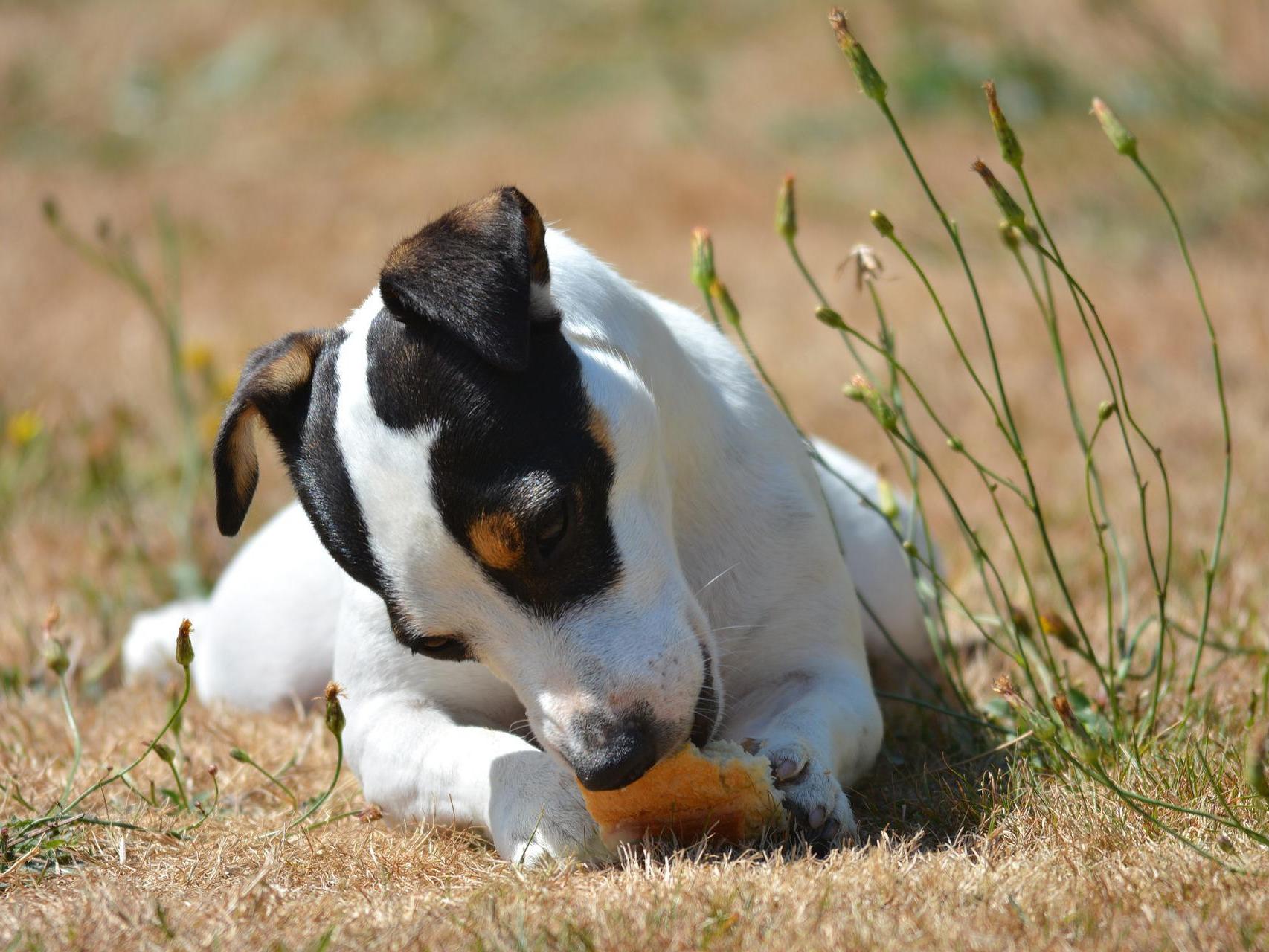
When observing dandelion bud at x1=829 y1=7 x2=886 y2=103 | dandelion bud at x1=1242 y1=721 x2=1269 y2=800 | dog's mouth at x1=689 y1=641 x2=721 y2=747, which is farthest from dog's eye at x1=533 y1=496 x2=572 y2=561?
dandelion bud at x1=1242 y1=721 x2=1269 y2=800

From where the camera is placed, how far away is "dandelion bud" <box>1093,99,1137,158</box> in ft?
7.78

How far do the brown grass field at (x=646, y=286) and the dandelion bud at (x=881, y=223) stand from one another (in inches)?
40.3

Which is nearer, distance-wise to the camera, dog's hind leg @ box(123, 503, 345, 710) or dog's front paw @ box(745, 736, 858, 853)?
dog's front paw @ box(745, 736, 858, 853)

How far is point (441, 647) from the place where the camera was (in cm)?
240

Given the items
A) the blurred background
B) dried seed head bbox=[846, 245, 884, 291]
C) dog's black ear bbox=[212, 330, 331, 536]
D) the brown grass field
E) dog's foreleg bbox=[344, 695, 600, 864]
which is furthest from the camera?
the blurred background

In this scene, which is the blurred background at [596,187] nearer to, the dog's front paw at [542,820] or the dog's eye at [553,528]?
the dog's eye at [553,528]

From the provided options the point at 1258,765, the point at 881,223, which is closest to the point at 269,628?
the point at 881,223

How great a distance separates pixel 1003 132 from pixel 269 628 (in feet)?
7.67

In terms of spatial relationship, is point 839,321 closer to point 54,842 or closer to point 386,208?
point 54,842

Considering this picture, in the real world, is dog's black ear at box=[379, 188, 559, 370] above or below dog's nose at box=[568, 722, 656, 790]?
above

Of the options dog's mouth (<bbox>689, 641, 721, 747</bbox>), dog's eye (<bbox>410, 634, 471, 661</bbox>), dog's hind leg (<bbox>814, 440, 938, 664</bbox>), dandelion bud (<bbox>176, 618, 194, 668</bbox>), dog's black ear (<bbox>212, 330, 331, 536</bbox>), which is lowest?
dog's hind leg (<bbox>814, 440, 938, 664</bbox>)

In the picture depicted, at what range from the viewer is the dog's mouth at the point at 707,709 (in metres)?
2.42

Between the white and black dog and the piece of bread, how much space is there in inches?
2.1

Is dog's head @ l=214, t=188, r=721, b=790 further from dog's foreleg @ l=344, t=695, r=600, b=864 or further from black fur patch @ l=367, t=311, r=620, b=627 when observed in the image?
→ dog's foreleg @ l=344, t=695, r=600, b=864
